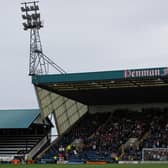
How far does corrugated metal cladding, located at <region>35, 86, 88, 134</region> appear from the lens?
58.1 metres

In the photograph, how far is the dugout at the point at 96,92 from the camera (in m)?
50.0

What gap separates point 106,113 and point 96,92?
23.2 ft

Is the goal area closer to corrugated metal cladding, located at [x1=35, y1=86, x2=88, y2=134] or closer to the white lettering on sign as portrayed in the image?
the white lettering on sign

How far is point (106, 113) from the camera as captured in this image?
Result: 6350 centimetres

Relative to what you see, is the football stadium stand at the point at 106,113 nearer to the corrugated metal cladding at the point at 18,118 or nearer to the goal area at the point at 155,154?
the goal area at the point at 155,154

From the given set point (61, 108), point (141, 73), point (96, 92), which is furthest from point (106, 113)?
point (141, 73)

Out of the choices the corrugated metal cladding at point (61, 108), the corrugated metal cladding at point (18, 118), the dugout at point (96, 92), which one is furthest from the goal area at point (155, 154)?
the corrugated metal cladding at point (18, 118)

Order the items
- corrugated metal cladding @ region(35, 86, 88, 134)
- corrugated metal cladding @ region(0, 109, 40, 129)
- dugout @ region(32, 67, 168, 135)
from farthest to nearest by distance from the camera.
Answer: corrugated metal cladding @ region(0, 109, 40, 129) < corrugated metal cladding @ region(35, 86, 88, 134) < dugout @ region(32, 67, 168, 135)

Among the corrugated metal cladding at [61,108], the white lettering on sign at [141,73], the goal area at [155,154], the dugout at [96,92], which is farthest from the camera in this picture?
the corrugated metal cladding at [61,108]

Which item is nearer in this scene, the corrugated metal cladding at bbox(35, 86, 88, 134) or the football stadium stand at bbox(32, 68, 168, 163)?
the football stadium stand at bbox(32, 68, 168, 163)

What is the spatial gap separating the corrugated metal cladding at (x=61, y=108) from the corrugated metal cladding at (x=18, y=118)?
264 centimetres

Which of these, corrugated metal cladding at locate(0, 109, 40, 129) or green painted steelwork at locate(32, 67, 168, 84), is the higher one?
green painted steelwork at locate(32, 67, 168, 84)

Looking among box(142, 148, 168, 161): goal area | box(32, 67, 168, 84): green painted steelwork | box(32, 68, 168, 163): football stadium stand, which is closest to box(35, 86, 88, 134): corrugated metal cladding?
box(32, 68, 168, 163): football stadium stand

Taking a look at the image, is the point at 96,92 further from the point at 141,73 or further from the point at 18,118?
the point at 18,118
